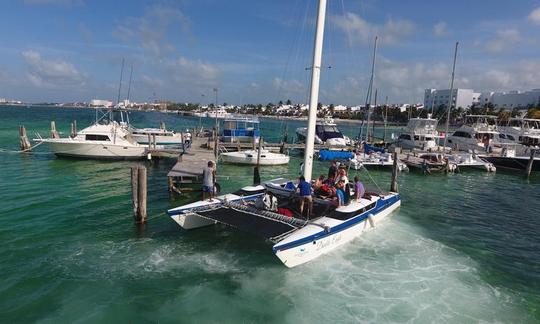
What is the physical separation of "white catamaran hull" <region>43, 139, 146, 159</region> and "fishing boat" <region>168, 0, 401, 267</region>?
64.7 ft

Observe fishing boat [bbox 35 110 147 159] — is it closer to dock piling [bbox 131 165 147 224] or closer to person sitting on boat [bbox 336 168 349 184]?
dock piling [bbox 131 165 147 224]

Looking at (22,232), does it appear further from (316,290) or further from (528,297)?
(528,297)

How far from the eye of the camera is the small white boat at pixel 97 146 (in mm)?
30672

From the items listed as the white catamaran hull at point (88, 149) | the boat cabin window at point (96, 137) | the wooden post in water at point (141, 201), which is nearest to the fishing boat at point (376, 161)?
the white catamaran hull at point (88, 149)

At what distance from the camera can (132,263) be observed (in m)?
11.5

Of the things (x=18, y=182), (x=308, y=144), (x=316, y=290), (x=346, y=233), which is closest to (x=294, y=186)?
(x=308, y=144)

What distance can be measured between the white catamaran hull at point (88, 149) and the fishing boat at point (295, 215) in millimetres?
A: 19718

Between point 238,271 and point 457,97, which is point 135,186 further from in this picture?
point 457,97

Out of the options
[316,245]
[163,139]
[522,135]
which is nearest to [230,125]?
[163,139]

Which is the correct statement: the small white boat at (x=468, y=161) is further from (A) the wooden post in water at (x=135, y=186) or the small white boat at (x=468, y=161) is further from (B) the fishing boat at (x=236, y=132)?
(A) the wooden post in water at (x=135, y=186)

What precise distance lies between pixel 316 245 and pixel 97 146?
2557 centimetres

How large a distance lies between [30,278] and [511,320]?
44.2 feet

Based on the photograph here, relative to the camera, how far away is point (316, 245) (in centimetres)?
1156

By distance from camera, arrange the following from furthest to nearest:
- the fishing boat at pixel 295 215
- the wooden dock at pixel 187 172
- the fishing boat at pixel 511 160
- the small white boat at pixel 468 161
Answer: the fishing boat at pixel 511 160 → the small white boat at pixel 468 161 → the wooden dock at pixel 187 172 → the fishing boat at pixel 295 215
